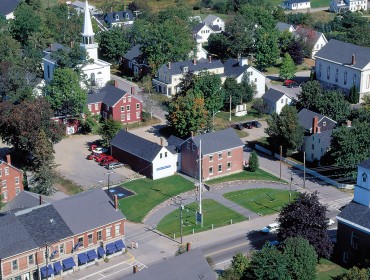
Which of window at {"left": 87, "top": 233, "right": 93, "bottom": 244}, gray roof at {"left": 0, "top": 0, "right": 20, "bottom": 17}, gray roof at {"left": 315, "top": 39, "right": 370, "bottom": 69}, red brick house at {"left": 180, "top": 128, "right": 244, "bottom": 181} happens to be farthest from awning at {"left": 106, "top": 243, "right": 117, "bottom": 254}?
gray roof at {"left": 0, "top": 0, "right": 20, "bottom": 17}

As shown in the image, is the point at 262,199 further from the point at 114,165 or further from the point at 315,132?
the point at 114,165

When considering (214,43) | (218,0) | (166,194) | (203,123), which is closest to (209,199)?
(166,194)

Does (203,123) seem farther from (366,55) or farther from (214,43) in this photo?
(214,43)

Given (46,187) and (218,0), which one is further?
(218,0)

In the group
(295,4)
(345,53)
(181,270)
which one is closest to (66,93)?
(345,53)

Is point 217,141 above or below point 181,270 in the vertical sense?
below

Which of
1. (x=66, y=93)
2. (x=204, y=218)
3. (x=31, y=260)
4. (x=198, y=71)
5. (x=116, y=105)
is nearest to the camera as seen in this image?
(x=31, y=260)

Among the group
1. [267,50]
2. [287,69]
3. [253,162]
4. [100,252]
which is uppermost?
[267,50]
